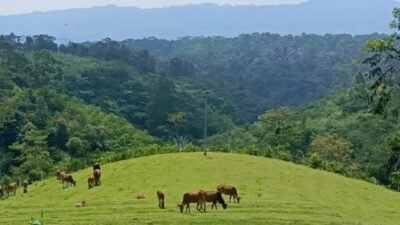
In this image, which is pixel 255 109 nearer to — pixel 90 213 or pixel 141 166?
pixel 141 166

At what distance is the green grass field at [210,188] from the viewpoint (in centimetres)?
2899

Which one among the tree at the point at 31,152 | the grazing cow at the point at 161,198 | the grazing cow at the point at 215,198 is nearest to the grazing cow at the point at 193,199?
the grazing cow at the point at 215,198

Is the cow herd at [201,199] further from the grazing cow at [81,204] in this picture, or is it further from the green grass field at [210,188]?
the grazing cow at [81,204]

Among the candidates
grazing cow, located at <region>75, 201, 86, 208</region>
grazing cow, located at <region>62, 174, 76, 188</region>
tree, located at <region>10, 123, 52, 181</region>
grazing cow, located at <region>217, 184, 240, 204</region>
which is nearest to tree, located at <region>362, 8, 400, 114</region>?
grazing cow, located at <region>217, 184, 240, 204</region>

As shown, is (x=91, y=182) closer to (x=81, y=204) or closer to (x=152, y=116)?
(x=81, y=204)

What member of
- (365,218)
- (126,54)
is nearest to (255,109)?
(126,54)

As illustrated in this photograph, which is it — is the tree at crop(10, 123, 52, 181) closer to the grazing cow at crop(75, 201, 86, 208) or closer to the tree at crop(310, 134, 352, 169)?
the tree at crop(310, 134, 352, 169)

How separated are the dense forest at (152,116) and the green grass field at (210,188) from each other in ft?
13.3

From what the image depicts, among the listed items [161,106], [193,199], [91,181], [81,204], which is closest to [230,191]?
[193,199]

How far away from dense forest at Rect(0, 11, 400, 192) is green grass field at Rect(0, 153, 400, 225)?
4053 mm

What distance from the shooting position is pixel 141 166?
42844 mm

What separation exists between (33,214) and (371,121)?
65.2 m

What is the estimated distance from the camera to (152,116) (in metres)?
122

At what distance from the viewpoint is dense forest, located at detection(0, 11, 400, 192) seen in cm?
5503
